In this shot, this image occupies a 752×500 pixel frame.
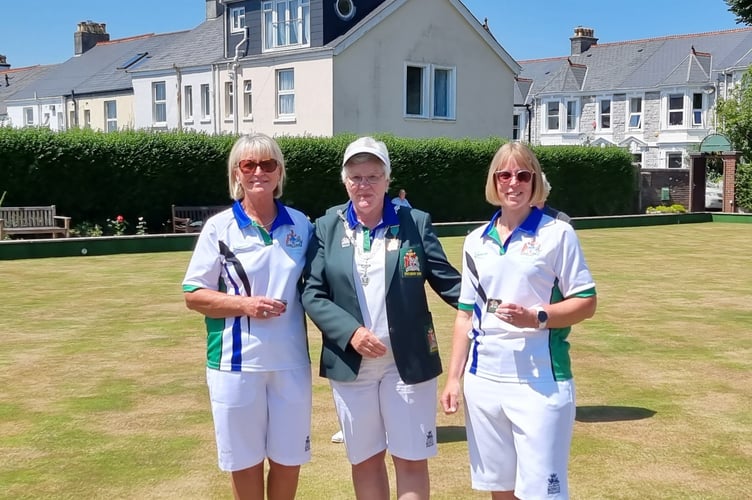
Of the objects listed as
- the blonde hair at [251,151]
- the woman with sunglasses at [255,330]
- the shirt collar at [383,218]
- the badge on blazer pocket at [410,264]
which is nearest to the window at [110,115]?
the blonde hair at [251,151]

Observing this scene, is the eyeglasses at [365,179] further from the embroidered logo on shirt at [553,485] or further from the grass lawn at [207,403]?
the grass lawn at [207,403]

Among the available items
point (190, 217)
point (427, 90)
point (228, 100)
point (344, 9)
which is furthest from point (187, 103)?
point (190, 217)

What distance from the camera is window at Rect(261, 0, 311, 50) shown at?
2925 cm

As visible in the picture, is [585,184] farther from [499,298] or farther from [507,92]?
[499,298]

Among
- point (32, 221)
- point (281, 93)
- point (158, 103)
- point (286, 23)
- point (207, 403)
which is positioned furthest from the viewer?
point (158, 103)

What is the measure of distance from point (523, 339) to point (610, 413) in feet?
10.4

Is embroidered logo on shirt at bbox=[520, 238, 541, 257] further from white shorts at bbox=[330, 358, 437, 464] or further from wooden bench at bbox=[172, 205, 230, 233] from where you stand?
wooden bench at bbox=[172, 205, 230, 233]

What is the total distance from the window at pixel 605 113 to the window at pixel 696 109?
16.6 ft

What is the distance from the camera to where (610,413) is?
605 cm

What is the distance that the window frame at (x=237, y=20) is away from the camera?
31.4 meters

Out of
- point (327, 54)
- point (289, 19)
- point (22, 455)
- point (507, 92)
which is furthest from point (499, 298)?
point (507, 92)

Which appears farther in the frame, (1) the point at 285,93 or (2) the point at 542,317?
(1) the point at 285,93

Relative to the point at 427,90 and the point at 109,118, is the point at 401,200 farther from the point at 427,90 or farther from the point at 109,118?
the point at 109,118

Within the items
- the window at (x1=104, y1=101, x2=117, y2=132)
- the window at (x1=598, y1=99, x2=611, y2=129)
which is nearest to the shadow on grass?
the window at (x1=104, y1=101, x2=117, y2=132)
